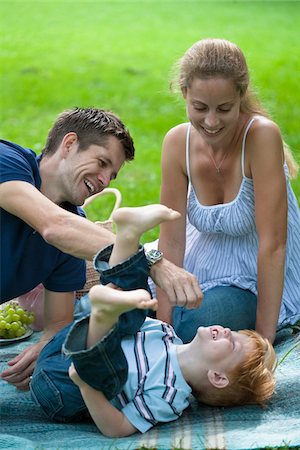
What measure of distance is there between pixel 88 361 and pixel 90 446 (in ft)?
1.00

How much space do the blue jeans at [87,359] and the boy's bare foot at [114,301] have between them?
0.09 metres

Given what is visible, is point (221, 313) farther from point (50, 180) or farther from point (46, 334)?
point (50, 180)

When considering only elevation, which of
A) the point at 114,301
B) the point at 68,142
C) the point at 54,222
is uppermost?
the point at 68,142

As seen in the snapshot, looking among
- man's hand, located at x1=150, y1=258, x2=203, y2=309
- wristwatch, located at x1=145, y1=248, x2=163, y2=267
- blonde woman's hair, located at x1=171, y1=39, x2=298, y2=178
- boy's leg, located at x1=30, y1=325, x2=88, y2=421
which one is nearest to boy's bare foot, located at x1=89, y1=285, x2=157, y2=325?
man's hand, located at x1=150, y1=258, x2=203, y2=309

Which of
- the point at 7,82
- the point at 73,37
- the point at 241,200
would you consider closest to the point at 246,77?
the point at 241,200

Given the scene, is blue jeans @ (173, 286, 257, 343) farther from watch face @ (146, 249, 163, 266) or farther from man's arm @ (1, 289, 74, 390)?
watch face @ (146, 249, 163, 266)

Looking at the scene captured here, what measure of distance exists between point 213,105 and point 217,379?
1082mm

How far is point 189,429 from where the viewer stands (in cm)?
304

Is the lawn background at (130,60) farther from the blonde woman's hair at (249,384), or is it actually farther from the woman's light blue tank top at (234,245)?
the blonde woman's hair at (249,384)

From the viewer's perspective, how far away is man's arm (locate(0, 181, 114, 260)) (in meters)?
3.01

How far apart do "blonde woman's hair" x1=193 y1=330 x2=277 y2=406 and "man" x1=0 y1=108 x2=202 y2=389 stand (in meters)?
0.49

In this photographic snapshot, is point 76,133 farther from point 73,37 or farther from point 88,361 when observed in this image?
point 73,37

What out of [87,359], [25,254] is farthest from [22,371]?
[87,359]

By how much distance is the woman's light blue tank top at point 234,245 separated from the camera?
151 inches
